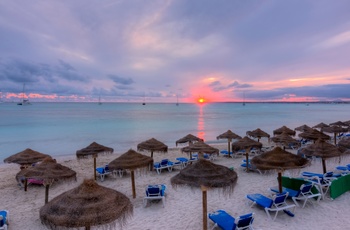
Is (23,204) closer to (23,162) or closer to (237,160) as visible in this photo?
(23,162)

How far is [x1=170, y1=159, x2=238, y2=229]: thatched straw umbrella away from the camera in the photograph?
18.5 ft

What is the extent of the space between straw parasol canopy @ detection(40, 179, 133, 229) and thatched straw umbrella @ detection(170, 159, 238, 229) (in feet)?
5.61

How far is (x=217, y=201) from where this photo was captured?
8.25 meters

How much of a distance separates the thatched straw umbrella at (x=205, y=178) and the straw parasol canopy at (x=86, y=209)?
5.61ft

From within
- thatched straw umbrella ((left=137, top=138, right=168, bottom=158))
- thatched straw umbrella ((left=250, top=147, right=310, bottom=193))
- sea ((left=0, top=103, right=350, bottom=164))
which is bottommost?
sea ((left=0, top=103, right=350, bottom=164))

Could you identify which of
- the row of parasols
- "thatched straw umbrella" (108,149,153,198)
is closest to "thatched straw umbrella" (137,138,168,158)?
the row of parasols

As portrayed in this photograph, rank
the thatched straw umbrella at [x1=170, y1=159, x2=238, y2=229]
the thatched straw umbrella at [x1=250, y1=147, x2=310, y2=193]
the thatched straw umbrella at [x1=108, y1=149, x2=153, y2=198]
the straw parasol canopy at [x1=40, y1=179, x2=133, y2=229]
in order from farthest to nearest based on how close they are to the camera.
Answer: the thatched straw umbrella at [x1=108, y1=149, x2=153, y2=198] → the thatched straw umbrella at [x1=250, y1=147, x2=310, y2=193] → the thatched straw umbrella at [x1=170, y1=159, x2=238, y2=229] → the straw parasol canopy at [x1=40, y1=179, x2=133, y2=229]

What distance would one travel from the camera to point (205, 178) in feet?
18.8

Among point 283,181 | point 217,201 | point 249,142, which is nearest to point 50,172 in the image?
point 217,201

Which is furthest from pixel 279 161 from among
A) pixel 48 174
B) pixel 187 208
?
pixel 48 174

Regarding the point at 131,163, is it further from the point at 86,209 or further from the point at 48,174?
the point at 86,209

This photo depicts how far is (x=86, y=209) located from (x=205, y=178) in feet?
9.02

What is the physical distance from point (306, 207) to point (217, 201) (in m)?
2.75

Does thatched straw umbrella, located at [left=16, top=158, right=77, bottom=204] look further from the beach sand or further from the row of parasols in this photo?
the beach sand
